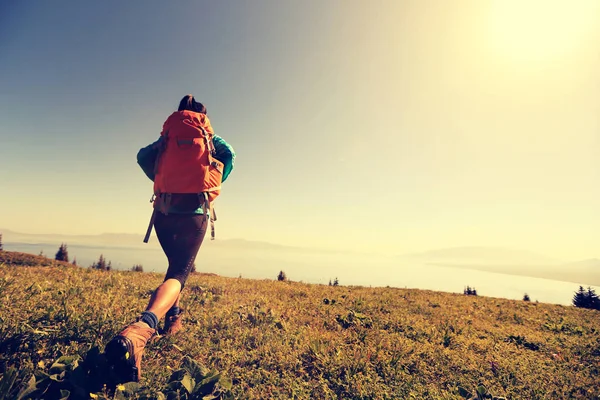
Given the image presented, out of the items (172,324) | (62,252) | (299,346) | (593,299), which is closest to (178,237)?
(172,324)

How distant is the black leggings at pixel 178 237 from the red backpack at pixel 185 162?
17 centimetres

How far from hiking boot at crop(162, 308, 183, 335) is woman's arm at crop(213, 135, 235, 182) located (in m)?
2.46

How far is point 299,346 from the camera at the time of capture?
16.9ft

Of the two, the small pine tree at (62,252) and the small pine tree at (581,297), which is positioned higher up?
the small pine tree at (581,297)

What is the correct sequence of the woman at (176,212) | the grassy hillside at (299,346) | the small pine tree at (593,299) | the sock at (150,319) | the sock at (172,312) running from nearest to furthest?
1. the sock at (150,319)
2. the grassy hillside at (299,346)
3. the woman at (176,212)
4. the sock at (172,312)
5. the small pine tree at (593,299)

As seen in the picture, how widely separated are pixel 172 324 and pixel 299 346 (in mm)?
2194

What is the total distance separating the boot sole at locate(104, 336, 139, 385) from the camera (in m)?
2.88

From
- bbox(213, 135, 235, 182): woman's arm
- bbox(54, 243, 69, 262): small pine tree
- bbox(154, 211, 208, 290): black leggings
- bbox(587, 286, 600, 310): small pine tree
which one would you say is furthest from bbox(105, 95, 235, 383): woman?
bbox(54, 243, 69, 262): small pine tree

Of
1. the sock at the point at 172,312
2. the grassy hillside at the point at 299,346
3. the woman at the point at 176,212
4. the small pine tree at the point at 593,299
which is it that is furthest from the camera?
the small pine tree at the point at 593,299

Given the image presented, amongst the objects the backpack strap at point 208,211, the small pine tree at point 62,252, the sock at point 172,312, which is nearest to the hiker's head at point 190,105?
the backpack strap at point 208,211

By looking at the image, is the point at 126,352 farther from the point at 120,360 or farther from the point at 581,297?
the point at 581,297

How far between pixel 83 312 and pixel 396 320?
6.94 meters

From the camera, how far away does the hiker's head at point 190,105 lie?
15.7 ft

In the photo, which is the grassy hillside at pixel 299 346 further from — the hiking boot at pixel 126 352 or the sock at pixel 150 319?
the sock at pixel 150 319
